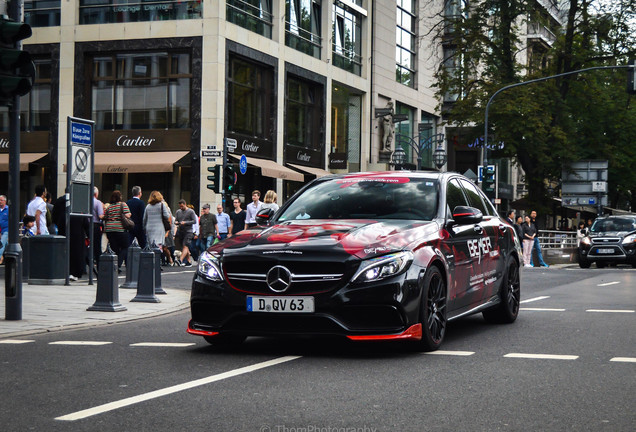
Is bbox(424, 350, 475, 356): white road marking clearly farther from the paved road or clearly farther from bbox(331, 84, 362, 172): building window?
bbox(331, 84, 362, 172): building window

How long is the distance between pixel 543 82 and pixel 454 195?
98.8 feet

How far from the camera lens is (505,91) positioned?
37875 millimetres

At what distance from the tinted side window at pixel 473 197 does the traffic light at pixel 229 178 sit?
1872 centimetres

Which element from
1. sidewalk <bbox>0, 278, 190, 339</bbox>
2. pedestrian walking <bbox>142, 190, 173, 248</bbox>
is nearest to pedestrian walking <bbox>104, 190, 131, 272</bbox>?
pedestrian walking <bbox>142, 190, 173, 248</bbox>

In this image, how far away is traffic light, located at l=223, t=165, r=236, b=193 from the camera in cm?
2910

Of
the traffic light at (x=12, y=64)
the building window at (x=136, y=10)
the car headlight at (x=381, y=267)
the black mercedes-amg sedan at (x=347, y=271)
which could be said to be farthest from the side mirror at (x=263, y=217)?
the building window at (x=136, y=10)

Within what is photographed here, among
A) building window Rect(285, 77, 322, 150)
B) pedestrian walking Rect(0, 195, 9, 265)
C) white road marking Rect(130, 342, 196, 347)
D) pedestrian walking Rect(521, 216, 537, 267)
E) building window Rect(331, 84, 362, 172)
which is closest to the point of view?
white road marking Rect(130, 342, 196, 347)

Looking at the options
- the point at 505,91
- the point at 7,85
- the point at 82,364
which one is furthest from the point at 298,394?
the point at 505,91

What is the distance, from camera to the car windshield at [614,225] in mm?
31922

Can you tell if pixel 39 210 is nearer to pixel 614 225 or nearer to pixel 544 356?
pixel 544 356

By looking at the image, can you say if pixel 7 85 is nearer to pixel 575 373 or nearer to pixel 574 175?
pixel 575 373

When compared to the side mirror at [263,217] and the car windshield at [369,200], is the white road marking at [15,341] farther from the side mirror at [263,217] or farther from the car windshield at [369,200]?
the car windshield at [369,200]

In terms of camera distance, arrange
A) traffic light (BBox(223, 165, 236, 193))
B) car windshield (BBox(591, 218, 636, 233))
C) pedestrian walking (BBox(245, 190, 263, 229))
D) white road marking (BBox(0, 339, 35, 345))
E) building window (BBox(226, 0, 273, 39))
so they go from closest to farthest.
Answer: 1. white road marking (BBox(0, 339, 35, 345))
2. pedestrian walking (BBox(245, 190, 263, 229))
3. traffic light (BBox(223, 165, 236, 193))
4. car windshield (BBox(591, 218, 636, 233))
5. building window (BBox(226, 0, 273, 39))

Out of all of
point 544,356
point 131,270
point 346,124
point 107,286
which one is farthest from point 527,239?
point 544,356
